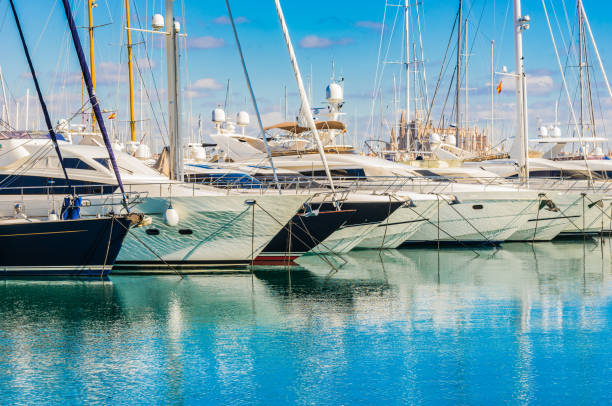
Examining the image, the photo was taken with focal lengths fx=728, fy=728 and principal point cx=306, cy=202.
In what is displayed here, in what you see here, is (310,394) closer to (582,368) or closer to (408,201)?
(582,368)

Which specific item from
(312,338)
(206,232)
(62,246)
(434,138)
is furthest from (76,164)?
(434,138)

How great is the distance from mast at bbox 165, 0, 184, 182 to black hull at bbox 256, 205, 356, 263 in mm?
3820

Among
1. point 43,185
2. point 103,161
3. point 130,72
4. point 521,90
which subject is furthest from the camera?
point 130,72

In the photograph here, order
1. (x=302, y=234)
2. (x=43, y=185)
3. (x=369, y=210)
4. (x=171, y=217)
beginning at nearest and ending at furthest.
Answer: (x=171, y=217)
(x=43, y=185)
(x=302, y=234)
(x=369, y=210)

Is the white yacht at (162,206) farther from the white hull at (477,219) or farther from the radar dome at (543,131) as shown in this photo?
the radar dome at (543,131)

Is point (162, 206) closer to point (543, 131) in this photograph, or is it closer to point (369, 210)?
point (369, 210)

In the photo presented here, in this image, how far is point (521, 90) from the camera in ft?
93.7

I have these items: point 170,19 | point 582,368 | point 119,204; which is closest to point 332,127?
point 170,19

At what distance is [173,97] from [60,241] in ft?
17.2

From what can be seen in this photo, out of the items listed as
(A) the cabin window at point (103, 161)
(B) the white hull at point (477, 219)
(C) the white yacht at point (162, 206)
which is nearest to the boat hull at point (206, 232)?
(C) the white yacht at point (162, 206)

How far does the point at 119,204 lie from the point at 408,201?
10061mm

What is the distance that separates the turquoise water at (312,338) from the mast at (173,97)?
3.52 m

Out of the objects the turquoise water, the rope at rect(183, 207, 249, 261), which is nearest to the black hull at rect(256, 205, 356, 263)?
the turquoise water

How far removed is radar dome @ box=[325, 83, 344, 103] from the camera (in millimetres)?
36062
